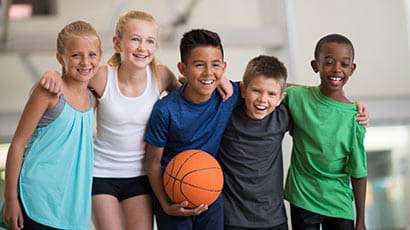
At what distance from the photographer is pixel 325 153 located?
2012 mm

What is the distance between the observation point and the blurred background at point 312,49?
543 cm

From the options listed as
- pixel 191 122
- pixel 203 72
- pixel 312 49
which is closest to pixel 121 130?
pixel 191 122

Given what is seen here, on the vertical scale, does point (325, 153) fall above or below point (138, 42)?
below

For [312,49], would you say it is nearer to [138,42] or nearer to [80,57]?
[138,42]

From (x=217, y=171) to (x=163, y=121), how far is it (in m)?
0.26

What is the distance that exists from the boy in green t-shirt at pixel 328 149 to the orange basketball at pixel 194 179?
38 cm

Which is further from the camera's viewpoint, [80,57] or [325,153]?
[325,153]

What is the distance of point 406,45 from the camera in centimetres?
610

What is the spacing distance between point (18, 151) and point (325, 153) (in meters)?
1.09

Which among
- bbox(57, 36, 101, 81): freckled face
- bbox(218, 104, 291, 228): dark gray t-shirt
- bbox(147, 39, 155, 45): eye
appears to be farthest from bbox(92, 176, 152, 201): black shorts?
bbox(147, 39, 155, 45): eye

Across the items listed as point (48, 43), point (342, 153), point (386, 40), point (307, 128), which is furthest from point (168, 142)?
point (386, 40)

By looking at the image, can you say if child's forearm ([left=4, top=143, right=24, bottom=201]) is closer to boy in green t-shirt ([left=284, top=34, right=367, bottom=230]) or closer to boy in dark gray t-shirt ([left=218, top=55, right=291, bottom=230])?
boy in dark gray t-shirt ([left=218, top=55, right=291, bottom=230])

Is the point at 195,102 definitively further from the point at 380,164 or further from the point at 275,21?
the point at 380,164

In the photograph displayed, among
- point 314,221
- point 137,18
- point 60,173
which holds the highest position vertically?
point 137,18
